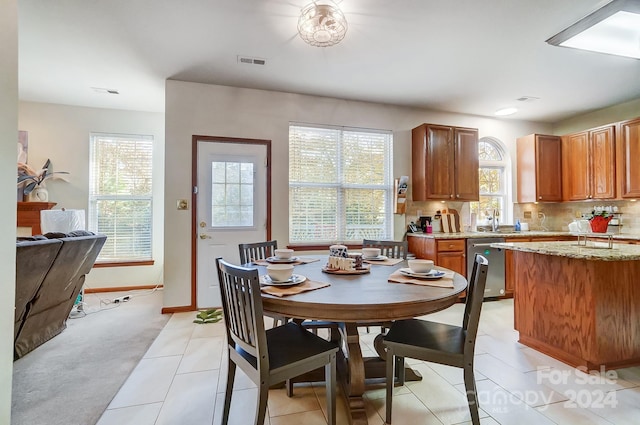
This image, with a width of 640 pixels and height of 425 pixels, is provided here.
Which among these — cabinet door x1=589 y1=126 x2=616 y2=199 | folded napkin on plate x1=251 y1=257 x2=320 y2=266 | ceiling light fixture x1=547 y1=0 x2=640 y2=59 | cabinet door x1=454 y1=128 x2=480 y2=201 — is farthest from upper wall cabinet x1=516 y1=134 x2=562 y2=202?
folded napkin on plate x1=251 y1=257 x2=320 y2=266

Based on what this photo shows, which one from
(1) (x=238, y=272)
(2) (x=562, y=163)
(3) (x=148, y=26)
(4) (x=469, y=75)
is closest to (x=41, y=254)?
(1) (x=238, y=272)

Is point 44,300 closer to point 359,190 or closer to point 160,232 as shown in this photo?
point 160,232

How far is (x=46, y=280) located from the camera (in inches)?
93.0

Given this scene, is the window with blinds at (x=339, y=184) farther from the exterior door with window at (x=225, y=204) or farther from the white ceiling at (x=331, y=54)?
the white ceiling at (x=331, y=54)

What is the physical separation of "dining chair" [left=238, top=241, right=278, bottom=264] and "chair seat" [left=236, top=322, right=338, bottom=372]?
89 centimetres

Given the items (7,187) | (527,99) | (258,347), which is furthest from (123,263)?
(527,99)

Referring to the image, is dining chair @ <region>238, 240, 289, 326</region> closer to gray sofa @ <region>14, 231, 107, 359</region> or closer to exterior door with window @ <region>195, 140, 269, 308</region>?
exterior door with window @ <region>195, 140, 269, 308</region>

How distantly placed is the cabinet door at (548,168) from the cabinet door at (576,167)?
0.08m

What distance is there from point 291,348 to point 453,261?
9.95 feet

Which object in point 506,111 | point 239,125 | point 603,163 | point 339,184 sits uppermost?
point 506,111

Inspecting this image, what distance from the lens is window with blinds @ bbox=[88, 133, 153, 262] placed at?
14.4 feet

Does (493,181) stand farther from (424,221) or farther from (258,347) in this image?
(258,347)

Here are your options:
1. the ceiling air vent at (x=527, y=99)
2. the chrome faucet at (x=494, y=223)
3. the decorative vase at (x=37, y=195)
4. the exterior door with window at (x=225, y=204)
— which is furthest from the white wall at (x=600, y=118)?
the decorative vase at (x=37, y=195)

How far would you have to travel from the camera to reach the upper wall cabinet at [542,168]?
15.1ft
